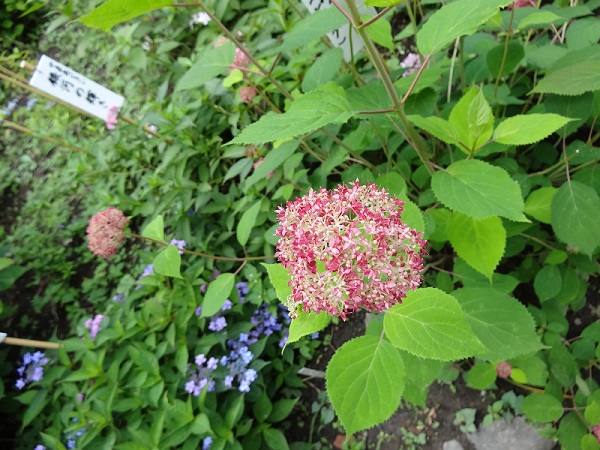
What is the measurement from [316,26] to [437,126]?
358 millimetres

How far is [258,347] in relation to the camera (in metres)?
1.50

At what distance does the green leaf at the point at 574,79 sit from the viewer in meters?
0.93

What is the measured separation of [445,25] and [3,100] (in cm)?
386

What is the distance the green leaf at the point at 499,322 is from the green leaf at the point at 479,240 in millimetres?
59

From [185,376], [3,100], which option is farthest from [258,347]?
[3,100]

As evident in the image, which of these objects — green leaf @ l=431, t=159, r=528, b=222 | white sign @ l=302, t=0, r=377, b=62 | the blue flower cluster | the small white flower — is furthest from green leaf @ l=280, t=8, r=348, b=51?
the blue flower cluster

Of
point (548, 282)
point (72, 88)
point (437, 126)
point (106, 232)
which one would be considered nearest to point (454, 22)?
point (437, 126)

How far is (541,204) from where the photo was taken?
3.59 ft

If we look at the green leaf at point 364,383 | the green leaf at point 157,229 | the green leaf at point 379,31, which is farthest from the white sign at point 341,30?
the green leaf at point 364,383

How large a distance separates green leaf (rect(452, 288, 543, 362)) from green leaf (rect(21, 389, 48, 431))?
1.60m

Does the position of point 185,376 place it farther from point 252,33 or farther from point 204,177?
point 252,33

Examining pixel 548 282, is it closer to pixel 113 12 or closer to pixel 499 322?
pixel 499 322

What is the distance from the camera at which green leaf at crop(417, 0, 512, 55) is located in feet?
2.07

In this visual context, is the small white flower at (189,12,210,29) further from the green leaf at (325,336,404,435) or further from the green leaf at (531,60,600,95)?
the green leaf at (325,336,404,435)
